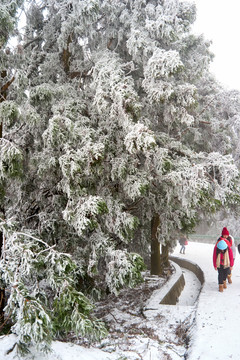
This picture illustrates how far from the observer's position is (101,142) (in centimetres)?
766

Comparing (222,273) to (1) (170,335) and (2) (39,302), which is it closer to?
(1) (170,335)

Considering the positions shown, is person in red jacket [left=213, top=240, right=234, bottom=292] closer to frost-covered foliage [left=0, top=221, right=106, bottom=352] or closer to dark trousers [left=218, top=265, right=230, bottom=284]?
dark trousers [left=218, top=265, right=230, bottom=284]

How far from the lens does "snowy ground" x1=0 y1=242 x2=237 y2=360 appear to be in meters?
4.92

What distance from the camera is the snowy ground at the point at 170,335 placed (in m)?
4.92

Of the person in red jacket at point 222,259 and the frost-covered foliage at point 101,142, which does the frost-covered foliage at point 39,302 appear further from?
the person in red jacket at point 222,259

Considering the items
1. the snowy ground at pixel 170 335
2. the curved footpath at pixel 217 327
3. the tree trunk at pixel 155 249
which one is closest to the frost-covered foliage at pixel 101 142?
the snowy ground at pixel 170 335

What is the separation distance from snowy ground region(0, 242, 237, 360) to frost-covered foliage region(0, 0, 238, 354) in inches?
38.7

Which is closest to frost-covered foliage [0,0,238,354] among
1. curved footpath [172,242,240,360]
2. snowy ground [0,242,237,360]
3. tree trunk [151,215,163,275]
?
snowy ground [0,242,237,360]

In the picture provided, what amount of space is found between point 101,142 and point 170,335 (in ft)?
14.5

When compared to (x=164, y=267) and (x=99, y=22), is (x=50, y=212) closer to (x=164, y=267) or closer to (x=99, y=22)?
(x=99, y=22)

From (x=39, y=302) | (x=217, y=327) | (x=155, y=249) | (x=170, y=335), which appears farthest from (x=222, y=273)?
(x=39, y=302)

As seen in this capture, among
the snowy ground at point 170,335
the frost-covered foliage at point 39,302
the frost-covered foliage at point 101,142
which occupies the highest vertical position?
the frost-covered foliage at point 101,142

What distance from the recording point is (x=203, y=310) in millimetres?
7090

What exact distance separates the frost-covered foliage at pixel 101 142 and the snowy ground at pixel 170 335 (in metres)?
0.98
